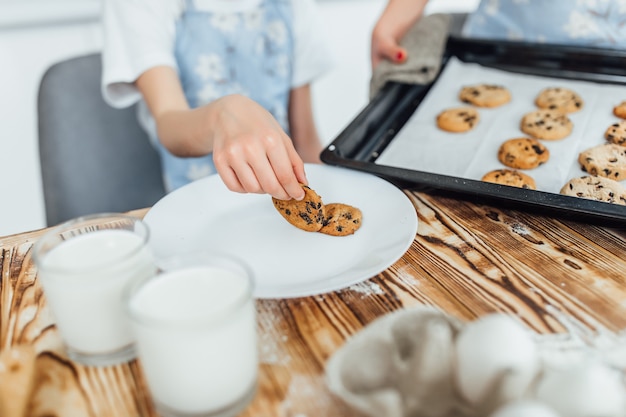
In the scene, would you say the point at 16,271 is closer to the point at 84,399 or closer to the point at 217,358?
the point at 84,399

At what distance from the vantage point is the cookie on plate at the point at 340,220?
2.64 feet

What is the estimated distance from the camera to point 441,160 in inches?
41.4

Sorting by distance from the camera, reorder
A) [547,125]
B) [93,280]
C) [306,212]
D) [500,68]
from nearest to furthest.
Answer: [93,280], [306,212], [547,125], [500,68]

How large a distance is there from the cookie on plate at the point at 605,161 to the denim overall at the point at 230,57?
0.70 metres

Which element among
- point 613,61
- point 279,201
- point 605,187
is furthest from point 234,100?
point 613,61

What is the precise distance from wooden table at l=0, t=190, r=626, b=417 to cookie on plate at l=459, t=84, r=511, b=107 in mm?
401

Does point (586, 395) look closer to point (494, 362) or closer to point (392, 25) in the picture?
point (494, 362)

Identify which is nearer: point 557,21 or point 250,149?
point 250,149

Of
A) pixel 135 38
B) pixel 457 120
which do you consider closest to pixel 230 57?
pixel 135 38

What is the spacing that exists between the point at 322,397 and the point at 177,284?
175 mm

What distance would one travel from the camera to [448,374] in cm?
50

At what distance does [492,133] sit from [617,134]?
219 mm

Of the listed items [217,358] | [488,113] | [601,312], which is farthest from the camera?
[488,113]

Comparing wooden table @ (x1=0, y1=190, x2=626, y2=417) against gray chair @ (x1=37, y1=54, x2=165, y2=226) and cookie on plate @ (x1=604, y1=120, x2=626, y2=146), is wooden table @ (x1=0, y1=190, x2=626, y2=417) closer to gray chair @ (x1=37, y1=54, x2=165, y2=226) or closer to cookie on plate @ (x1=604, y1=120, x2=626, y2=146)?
cookie on plate @ (x1=604, y1=120, x2=626, y2=146)
